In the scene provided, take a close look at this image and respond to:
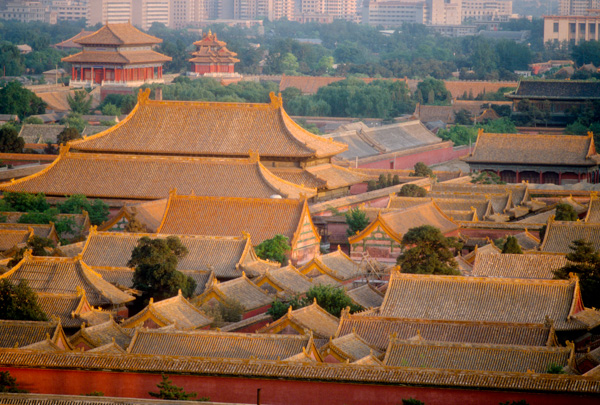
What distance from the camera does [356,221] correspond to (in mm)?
49062

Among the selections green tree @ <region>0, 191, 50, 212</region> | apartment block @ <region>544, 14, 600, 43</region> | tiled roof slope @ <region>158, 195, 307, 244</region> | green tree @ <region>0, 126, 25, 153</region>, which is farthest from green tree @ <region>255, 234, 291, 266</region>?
apartment block @ <region>544, 14, 600, 43</region>

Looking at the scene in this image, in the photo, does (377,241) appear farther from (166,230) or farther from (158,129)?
(158,129)

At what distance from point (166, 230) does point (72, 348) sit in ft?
45.4

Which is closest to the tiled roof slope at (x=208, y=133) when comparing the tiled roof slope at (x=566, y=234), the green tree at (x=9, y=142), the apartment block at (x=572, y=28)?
the tiled roof slope at (x=566, y=234)

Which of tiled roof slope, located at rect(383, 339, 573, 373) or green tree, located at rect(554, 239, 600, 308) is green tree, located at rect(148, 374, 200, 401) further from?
green tree, located at rect(554, 239, 600, 308)

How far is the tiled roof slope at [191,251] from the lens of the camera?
41.2 metres

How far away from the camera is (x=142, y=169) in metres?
51.4

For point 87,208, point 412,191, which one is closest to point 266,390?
point 87,208

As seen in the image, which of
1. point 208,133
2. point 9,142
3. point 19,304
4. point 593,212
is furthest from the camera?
point 9,142

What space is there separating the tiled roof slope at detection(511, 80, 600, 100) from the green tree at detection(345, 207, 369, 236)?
3801cm

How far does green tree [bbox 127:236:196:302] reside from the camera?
38438mm

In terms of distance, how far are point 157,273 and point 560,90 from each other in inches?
2042

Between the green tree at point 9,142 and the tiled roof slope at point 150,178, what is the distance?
13624 millimetres

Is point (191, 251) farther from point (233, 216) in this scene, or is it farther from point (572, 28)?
point (572, 28)
